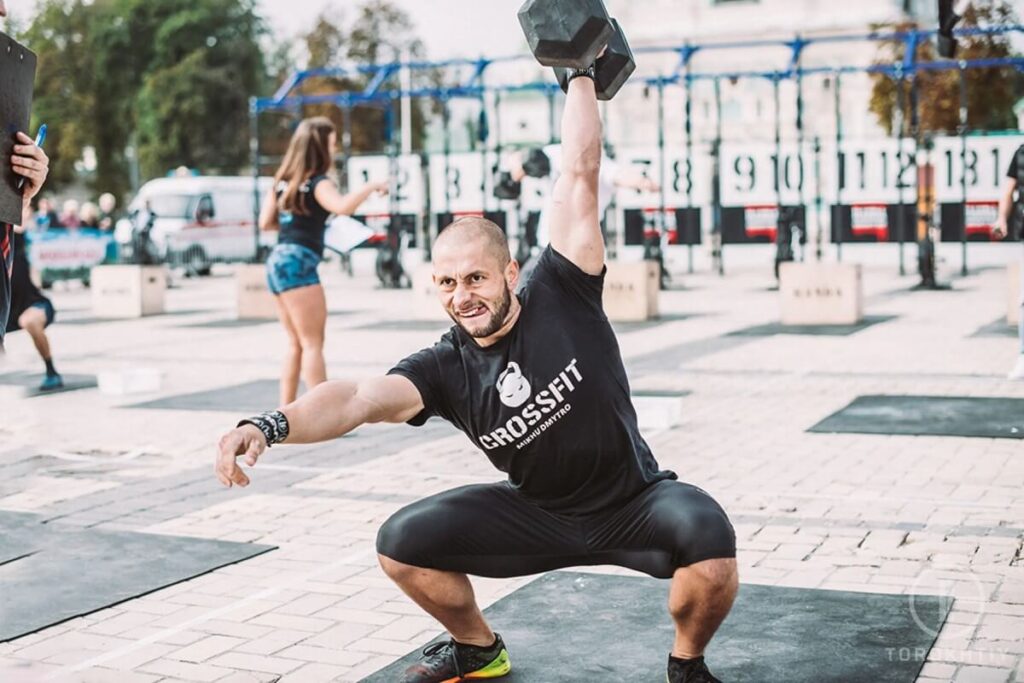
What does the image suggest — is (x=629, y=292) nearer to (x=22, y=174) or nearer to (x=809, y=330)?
(x=809, y=330)

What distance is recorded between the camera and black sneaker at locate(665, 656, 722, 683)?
12.6 ft

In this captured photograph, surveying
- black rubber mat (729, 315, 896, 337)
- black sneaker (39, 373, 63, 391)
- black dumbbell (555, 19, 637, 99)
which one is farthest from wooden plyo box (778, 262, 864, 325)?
black dumbbell (555, 19, 637, 99)

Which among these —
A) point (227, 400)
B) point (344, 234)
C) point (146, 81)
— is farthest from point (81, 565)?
point (146, 81)

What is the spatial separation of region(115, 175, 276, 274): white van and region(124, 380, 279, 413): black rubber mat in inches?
822

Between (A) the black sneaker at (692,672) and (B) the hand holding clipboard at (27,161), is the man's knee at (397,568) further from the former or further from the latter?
(B) the hand holding clipboard at (27,161)

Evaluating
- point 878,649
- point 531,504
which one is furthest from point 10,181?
point 878,649

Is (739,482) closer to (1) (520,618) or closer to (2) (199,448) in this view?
(1) (520,618)

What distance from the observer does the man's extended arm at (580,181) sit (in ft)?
12.9

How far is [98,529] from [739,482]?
317cm

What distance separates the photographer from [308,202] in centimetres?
844

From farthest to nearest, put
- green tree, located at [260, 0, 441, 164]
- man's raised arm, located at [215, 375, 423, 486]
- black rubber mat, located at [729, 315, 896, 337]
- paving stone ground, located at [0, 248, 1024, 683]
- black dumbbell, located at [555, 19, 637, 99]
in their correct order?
green tree, located at [260, 0, 441, 164] → black rubber mat, located at [729, 315, 896, 337] → paving stone ground, located at [0, 248, 1024, 683] → black dumbbell, located at [555, 19, 637, 99] → man's raised arm, located at [215, 375, 423, 486]

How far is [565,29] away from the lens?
3.80 m

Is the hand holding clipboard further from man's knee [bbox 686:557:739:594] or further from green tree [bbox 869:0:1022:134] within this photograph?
green tree [bbox 869:0:1022:134]

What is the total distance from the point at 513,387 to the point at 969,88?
102ft
